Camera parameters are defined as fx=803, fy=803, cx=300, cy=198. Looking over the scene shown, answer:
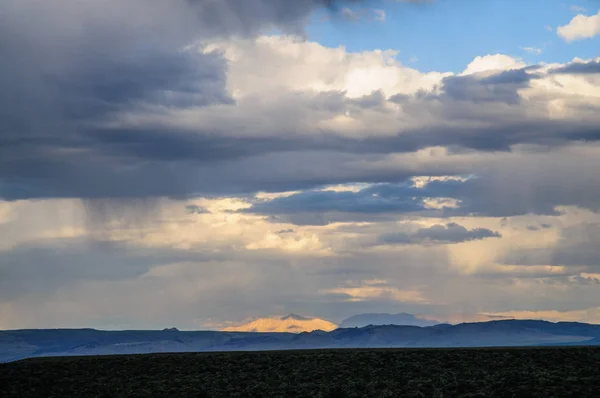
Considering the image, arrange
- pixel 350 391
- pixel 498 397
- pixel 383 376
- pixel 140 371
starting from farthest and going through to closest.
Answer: pixel 140 371 → pixel 383 376 → pixel 350 391 → pixel 498 397

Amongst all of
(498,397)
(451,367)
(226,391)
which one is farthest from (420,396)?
(226,391)

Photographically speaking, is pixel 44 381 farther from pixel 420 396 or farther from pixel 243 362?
pixel 420 396

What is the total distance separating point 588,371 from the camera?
294 feet

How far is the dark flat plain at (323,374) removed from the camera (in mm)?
85750

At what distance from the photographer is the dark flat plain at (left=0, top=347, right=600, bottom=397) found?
8575cm

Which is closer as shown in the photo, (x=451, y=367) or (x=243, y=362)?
(x=451, y=367)

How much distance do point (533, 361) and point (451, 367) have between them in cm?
1017

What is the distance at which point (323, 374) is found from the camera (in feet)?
315

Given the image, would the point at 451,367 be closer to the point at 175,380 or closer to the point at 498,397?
the point at 498,397

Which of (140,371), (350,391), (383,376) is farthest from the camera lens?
(140,371)

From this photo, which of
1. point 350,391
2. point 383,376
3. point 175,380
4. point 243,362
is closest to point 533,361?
point 383,376

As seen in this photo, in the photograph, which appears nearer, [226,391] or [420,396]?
[420,396]

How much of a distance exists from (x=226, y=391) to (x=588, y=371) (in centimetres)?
4043

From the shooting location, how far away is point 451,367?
97.4m
